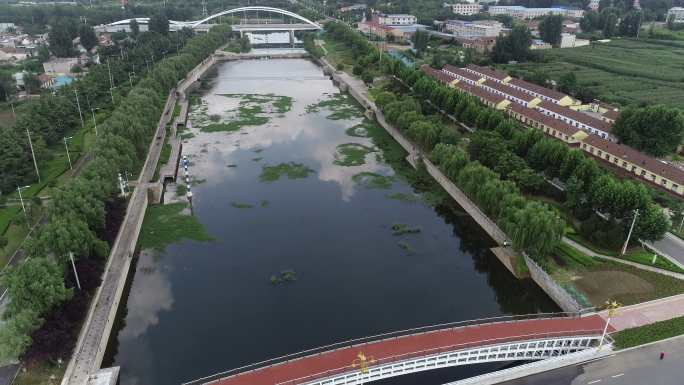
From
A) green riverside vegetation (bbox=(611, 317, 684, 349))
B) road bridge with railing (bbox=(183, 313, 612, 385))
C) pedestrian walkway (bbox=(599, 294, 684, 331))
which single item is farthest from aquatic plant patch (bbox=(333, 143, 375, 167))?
green riverside vegetation (bbox=(611, 317, 684, 349))

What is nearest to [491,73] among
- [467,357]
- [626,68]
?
[626,68]

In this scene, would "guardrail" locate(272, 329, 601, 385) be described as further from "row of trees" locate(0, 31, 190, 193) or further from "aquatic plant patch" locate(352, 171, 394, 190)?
"row of trees" locate(0, 31, 190, 193)

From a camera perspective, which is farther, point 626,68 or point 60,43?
point 60,43

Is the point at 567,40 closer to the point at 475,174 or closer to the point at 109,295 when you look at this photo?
the point at 475,174

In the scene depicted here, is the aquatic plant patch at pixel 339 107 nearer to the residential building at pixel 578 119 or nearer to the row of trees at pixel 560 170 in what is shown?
the row of trees at pixel 560 170

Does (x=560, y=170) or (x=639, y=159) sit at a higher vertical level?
(x=560, y=170)

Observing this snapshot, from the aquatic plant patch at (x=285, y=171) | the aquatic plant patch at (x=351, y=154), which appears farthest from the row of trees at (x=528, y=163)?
the aquatic plant patch at (x=285, y=171)

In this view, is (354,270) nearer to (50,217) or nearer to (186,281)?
(186,281)
